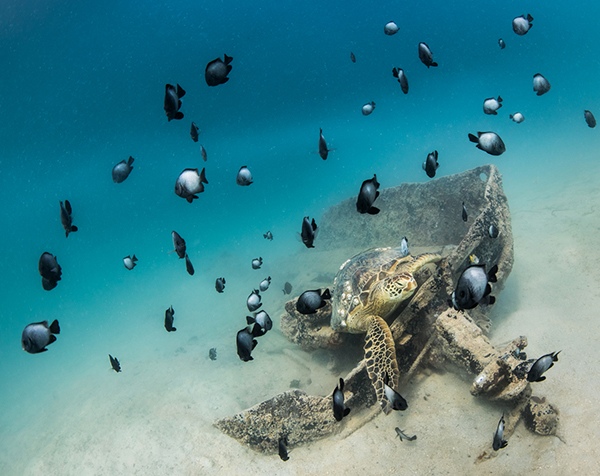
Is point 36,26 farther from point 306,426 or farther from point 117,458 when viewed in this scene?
point 306,426

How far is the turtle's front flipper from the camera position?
4.93 meters

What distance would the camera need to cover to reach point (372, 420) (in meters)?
5.39

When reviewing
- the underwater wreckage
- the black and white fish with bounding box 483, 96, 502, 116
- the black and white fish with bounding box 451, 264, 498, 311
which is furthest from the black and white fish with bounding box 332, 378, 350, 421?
the black and white fish with bounding box 483, 96, 502, 116

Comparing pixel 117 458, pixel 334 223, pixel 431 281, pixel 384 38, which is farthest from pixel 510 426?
pixel 384 38

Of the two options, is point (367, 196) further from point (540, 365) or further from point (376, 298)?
point (540, 365)

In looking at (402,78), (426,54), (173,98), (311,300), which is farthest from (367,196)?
(426,54)

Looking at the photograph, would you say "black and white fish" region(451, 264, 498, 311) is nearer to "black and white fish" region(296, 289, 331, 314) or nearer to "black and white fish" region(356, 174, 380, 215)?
"black and white fish" region(356, 174, 380, 215)

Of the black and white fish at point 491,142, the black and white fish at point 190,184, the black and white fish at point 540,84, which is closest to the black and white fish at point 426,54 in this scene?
the black and white fish at point 491,142

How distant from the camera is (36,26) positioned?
18.6 meters

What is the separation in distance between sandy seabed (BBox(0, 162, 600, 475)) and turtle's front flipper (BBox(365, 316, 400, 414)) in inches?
29.0

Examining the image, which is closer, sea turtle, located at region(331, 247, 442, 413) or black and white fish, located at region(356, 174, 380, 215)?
black and white fish, located at region(356, 174, 380, 215)

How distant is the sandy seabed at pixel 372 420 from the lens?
15.2 feet

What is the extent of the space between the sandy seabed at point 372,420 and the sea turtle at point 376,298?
0.92m

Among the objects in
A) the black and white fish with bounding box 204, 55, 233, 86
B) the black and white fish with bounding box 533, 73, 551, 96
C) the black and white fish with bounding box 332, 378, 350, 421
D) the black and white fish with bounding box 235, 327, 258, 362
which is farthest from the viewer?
the black and white fish with bounding box 533, 73, 551, 96
